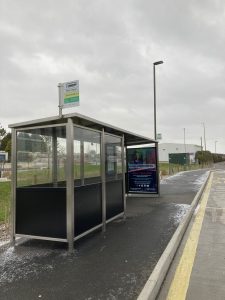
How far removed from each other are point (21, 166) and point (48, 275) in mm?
2499

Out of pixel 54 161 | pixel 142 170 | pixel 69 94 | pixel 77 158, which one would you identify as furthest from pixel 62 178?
pixel 142 170

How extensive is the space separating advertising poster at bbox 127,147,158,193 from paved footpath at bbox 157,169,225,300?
5288 mm

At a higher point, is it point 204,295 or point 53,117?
point 53,117

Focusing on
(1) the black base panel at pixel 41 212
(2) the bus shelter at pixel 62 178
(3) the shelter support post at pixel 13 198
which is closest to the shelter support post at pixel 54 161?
(2) the bus shelter at pixel 62 178

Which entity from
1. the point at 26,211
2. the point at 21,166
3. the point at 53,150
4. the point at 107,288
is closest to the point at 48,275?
the point at 107,288

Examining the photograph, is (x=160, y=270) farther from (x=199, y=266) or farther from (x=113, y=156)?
(x=113, y=156)

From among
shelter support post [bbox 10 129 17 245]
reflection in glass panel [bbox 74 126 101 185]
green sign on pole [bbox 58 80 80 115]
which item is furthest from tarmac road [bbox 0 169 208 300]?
green sign on pole [bbox 58 80 80 115]

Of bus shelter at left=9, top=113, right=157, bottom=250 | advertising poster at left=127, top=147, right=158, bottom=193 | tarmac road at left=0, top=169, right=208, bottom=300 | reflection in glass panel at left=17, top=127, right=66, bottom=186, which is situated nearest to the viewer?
tarmac road at left=0, top=169, right=208, bottom=300

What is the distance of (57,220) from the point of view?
5.95 meters

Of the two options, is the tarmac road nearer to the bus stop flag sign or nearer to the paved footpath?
the paved footpath

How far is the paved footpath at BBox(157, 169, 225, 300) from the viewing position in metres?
4.14

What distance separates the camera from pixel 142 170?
550 inches

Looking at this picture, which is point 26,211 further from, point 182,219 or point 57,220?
point 182,219

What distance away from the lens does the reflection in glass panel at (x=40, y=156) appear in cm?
658
